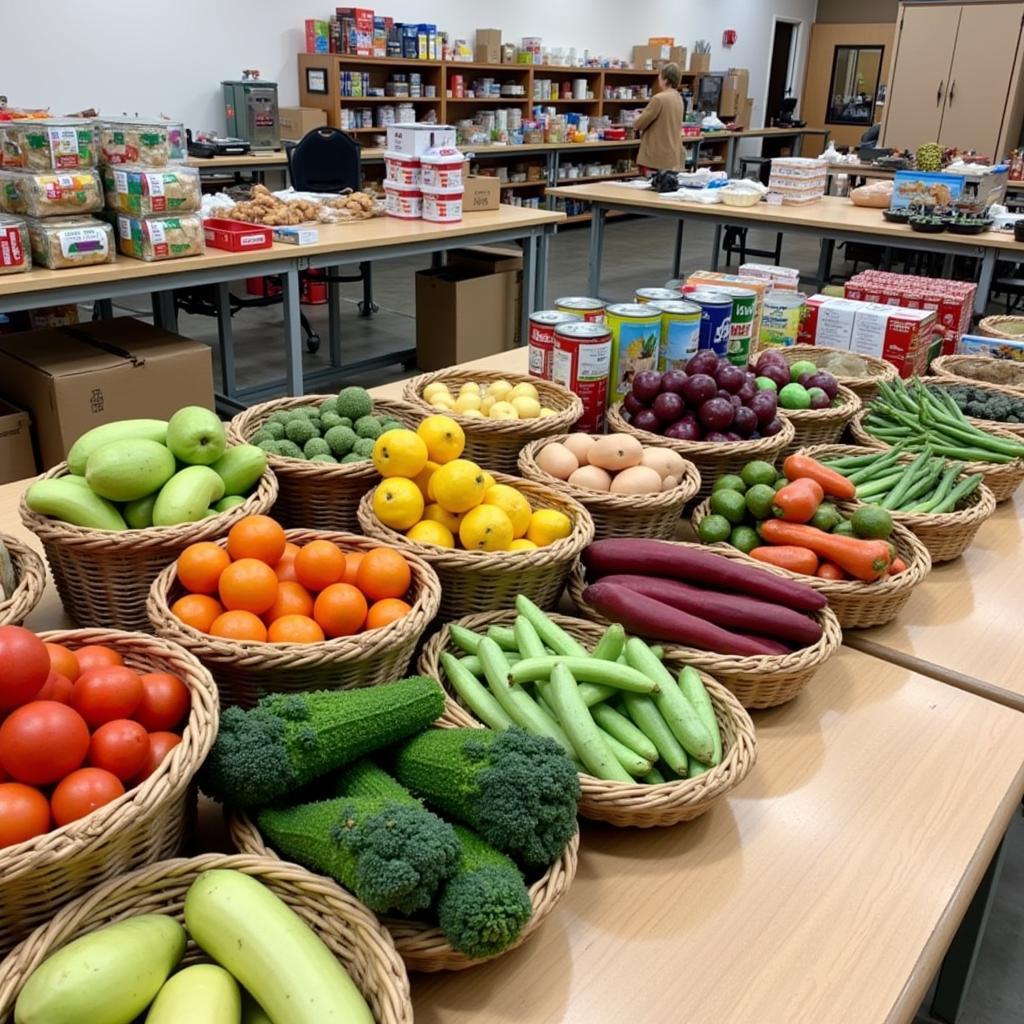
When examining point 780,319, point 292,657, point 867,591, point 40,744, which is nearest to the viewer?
point 40,744

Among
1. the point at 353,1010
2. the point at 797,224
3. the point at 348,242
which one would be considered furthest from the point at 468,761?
the point at 797,224

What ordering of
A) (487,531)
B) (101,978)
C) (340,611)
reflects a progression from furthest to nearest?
(487,531)
(340,611)
(101,978)

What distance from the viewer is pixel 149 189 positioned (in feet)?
11.0

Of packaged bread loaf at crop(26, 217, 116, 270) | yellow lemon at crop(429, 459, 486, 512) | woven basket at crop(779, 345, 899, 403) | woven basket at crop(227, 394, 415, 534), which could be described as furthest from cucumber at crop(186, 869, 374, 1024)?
packaged bread loaf at crop(26, 217, 116, 270)

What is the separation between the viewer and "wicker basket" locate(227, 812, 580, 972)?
0.85m

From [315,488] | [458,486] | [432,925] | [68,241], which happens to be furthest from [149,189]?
[432,925]

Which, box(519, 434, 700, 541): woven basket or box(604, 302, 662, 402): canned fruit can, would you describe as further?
box(604, 302, 662, 402): canned fruit can

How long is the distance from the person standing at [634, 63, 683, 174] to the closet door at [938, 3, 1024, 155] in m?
3.62

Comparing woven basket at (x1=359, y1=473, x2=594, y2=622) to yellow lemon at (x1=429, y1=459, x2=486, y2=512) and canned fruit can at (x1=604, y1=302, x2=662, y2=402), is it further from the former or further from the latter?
canned fruit can at (x1=604, y1=302, x2=662, y2=402)

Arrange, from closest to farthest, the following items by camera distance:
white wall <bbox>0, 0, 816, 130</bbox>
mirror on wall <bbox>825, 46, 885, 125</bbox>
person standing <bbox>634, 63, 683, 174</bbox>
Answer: white wall <bbox>0, 0, 816, 130</bbox>
person standing <bbox>634, 63, 683, 174</bbox>
mirror on wall <bbox>825, 46, 885, 125</bbox>

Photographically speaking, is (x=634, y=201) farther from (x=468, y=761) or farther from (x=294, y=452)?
(x=468, y=761)

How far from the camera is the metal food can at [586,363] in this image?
6.10 ft

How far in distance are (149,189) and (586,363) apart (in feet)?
7.33

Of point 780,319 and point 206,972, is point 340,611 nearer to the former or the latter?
point 206,972
